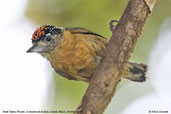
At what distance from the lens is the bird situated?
4234 mm

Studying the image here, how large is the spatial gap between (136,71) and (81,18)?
1102mm

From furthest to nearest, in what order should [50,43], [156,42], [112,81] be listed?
1. [156,42]
2. [50,43]
3. [112,81]

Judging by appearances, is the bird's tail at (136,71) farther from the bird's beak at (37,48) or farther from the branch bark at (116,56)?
the branch bark at (116,56)

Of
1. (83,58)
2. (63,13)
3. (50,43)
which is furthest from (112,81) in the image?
(63,13)

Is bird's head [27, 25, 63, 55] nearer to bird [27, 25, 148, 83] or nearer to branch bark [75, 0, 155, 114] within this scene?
bird [27, 25, 148, 83]

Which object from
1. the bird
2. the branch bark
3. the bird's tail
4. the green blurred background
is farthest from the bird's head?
the branch bark

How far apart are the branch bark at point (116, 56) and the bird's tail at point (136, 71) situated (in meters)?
1.59

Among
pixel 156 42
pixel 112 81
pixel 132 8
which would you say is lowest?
pixel 112 81

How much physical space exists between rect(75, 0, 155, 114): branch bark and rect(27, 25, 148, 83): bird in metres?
0.94

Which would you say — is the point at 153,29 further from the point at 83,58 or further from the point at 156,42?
the point at 83,58

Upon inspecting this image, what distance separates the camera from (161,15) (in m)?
4.97

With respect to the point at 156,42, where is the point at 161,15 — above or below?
above

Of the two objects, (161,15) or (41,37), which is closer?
(41,37)

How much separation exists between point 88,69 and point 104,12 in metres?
0.94
